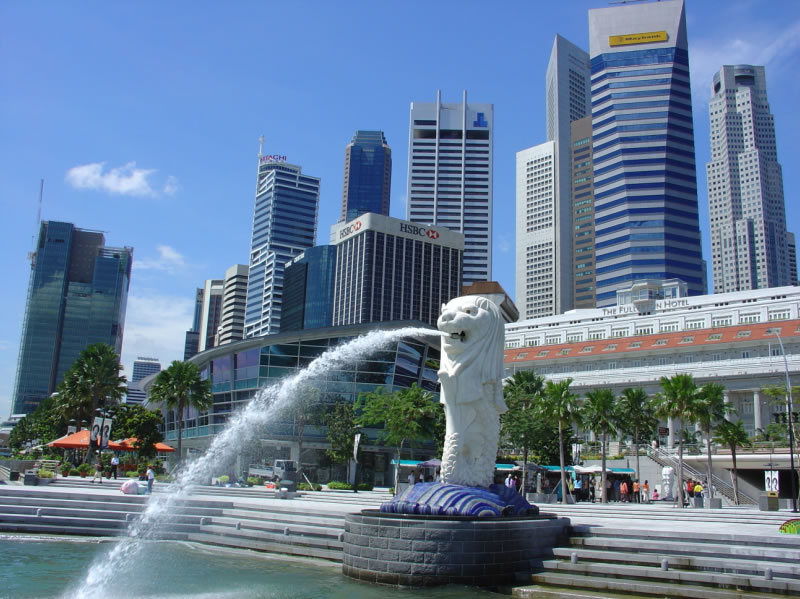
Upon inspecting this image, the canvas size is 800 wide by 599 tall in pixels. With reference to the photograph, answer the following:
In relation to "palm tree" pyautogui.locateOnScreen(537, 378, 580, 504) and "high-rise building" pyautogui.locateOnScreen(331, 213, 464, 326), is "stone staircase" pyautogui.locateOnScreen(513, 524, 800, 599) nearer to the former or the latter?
"palm tree" pyautogui.locateOnScreen(537, 378, 580, 504)

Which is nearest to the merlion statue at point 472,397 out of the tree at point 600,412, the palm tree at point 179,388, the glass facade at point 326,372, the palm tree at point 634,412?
the tree at point 600,412

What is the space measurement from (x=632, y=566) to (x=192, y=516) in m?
14.4

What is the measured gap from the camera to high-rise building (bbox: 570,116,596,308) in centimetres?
18600

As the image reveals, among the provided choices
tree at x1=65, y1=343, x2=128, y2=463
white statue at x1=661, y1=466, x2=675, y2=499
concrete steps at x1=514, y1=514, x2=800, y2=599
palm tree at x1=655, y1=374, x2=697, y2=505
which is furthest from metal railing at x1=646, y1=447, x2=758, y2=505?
tree at x1=65, y1=343, x2=128, y2=463

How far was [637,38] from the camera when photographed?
171 meters

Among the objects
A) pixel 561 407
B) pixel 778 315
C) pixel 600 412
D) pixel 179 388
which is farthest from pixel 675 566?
pixel 778 315

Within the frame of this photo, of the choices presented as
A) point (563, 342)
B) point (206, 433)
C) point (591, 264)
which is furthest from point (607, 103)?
point (206, 433)

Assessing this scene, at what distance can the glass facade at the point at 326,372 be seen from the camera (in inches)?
2080

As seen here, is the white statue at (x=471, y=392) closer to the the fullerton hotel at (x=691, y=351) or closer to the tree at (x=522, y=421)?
the tree at (x=522, y=421)

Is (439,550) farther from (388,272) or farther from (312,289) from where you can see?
(312,289)

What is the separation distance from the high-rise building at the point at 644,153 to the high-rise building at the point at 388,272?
40415mm

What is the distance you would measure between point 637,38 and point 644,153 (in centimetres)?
3457

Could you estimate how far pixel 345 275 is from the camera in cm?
17450

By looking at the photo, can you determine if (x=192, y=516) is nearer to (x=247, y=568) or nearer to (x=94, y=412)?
(x=247, y=568)
